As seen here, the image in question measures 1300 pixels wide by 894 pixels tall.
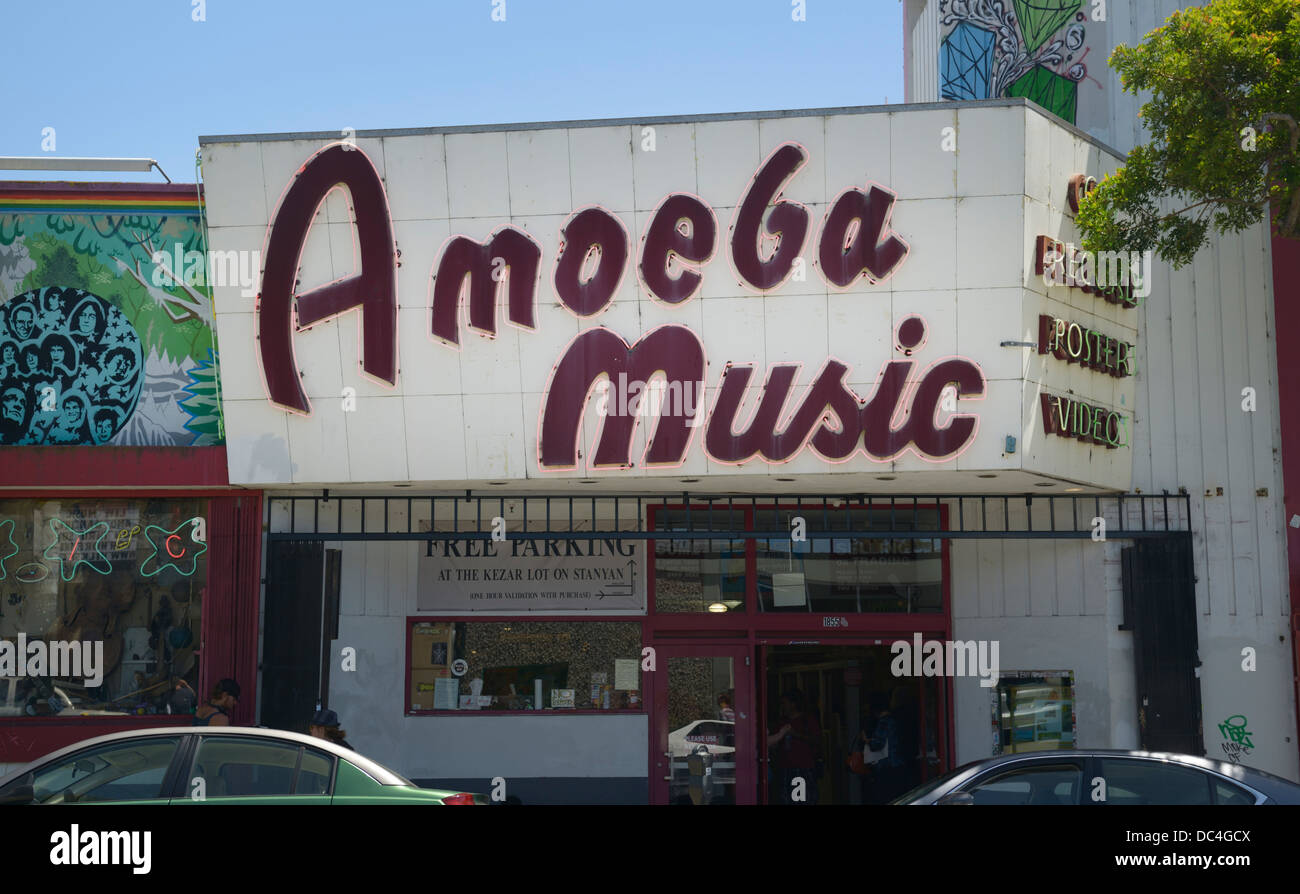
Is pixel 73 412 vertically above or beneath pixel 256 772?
above

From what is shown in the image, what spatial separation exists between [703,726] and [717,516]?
2606 millimetres

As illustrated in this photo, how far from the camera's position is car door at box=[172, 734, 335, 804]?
8477 millimetres

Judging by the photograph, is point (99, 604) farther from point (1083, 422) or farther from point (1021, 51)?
point (1021, 51)

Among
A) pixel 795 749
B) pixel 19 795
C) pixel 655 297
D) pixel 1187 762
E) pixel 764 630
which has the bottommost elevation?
pixel 795 749

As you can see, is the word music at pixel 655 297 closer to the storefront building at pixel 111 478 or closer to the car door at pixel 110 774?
the storefront building at pixel 111 478

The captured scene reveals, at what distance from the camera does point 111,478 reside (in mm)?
13984

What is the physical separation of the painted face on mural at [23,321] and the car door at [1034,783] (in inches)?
463

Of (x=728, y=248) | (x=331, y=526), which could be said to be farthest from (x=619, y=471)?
(x=331, y=526)

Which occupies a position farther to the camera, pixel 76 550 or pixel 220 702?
pixel 76 550

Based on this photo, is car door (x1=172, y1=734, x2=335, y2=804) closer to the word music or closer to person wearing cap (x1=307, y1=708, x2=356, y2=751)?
person wearing cap (x1=307, y1=708, x2=356, y2=751)

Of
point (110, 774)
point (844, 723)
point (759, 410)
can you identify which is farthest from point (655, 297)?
point (110, 774)

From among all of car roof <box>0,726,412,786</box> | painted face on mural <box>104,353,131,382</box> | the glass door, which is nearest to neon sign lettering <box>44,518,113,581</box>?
painted face on mural <box>104,353,131,382</box>

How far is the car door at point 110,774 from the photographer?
8.29 meters
